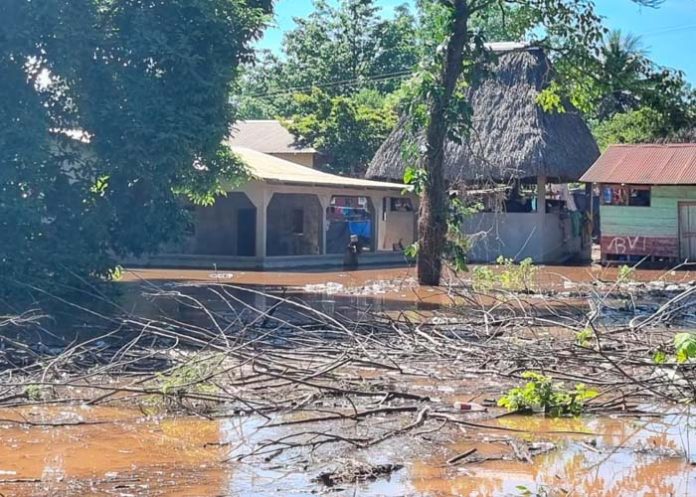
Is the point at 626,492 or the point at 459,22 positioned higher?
the point at 459,22

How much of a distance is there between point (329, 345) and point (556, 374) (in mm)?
2609

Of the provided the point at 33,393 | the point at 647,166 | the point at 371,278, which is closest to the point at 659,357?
the point at 33,393

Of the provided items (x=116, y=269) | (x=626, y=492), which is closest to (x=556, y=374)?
(x=626, y=492)

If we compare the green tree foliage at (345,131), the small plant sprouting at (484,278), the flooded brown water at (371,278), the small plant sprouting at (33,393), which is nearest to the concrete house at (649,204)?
the flooded brown water at (371,278)

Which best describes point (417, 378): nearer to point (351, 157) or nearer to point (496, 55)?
point (496, 55)

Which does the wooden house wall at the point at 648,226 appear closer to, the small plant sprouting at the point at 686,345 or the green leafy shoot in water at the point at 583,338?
the green leafy shoot in water at the point at 583,338

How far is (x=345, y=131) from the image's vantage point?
39.0 meters

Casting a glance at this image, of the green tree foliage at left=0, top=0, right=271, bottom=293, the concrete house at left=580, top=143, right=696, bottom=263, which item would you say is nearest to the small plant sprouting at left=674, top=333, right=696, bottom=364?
Answer: the green tree foliage at left=0, top=0, right=271, bottom=293

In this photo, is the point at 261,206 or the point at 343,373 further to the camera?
the point at 261,206

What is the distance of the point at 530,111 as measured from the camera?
101 feet

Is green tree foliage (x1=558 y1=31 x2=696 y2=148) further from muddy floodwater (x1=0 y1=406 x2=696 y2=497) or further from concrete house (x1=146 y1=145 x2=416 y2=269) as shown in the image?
muddy floodwater (x1=0 y1=406 x2=696 y2=497)

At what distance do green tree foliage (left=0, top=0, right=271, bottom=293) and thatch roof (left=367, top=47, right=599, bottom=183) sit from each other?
1273cm

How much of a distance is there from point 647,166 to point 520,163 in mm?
3578

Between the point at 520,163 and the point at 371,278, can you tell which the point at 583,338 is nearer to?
the point at 371,278
